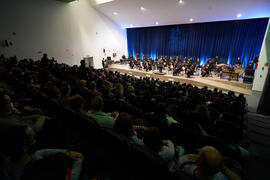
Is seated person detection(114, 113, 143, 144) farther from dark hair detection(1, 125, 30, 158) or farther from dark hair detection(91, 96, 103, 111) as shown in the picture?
dark hair detection(1, 125, 30, 158)

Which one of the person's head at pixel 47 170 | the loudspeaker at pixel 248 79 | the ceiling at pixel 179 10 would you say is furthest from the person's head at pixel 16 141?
the ceiling at pixel 179 10

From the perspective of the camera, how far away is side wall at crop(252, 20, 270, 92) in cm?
662

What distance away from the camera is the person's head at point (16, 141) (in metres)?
1.06

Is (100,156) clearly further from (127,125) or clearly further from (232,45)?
(232,45)

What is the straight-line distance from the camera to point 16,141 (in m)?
1.08

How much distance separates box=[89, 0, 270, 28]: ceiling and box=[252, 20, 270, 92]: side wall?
2.34 m

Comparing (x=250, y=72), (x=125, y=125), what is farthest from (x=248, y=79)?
(x=125, y=125)

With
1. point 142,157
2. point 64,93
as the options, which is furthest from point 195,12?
point 142,157

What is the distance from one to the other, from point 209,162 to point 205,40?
13998 millimetres

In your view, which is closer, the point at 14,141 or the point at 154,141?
the point at 14,141

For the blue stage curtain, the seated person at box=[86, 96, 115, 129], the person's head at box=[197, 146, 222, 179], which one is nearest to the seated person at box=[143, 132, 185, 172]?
the person's head at box=[197, 146, 222, 179]

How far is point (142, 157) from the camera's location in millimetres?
1296

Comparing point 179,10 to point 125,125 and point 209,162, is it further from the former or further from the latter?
point 209,162

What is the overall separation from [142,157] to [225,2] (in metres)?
10.2
